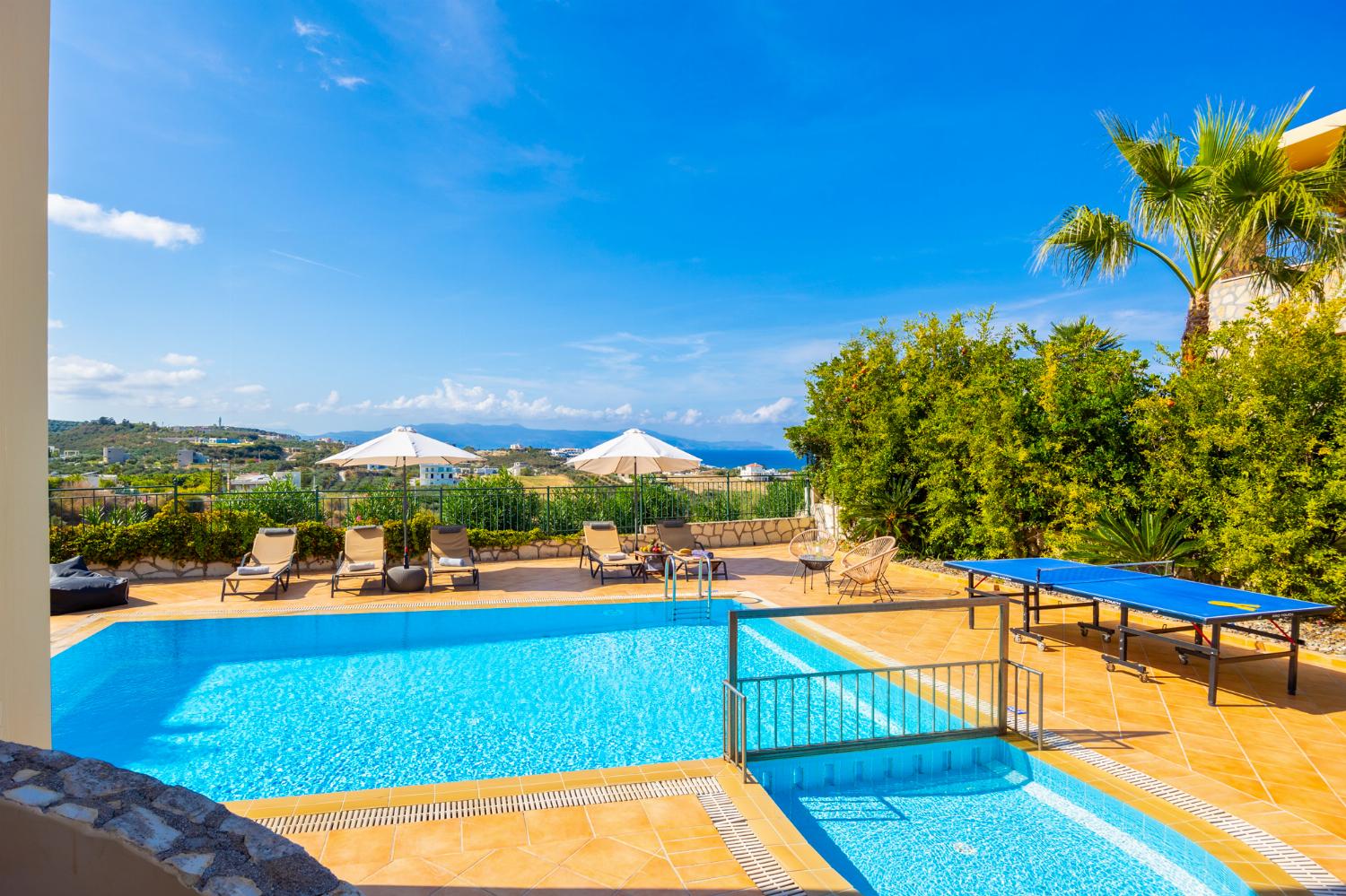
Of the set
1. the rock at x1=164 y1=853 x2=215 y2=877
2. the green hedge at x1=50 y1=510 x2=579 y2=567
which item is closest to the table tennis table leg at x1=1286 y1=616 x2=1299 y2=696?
the rock at x1=164 y1=853 x2=215 y2=877

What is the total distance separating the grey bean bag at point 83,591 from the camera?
952 cm

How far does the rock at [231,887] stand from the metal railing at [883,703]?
10.9ft

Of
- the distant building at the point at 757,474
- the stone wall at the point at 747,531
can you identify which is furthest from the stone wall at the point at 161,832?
the distant building at the point at 757,474

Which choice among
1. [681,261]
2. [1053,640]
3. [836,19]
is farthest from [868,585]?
[681,261]

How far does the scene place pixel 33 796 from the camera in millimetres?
1781

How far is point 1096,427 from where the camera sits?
32.8ft

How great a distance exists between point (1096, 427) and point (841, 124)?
1463cm

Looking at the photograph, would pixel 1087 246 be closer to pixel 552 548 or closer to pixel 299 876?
pixel 552 548

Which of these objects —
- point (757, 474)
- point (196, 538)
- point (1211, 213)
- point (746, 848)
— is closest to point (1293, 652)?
point (746, 848)

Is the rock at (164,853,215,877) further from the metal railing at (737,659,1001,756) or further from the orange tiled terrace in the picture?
the metal railing at (737,659,1001,756)

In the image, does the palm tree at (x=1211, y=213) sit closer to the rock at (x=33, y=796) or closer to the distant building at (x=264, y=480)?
the rock at (x=33, y=796)

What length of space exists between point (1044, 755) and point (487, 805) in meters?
3.76

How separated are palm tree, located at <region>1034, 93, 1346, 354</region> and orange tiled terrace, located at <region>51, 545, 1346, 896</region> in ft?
18.1

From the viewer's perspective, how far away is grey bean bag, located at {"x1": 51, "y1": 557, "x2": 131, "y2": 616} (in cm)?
952
